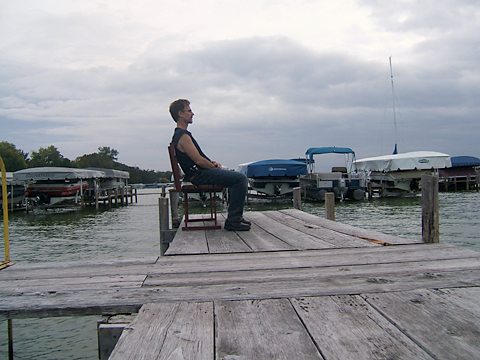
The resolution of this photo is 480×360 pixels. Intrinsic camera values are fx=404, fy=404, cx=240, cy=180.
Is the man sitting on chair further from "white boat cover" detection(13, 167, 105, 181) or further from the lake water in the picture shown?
"white boat cover" detection(13, 167, 105, 181)

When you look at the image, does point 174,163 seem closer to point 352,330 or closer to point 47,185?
point 352,330

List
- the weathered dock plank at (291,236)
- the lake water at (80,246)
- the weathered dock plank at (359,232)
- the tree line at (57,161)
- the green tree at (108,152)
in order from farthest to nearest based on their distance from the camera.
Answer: the green tree at (108,152)
the tree line at (57,161)
the lake water at (80,246)
the weathered dock plank at (359,232)
the weathered dock plank at (291,236)

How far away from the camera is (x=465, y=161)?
46.0 metres

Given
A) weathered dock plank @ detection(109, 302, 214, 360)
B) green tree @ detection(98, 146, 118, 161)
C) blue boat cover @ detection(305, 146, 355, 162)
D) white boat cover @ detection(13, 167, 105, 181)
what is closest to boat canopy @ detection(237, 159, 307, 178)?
blue boat cover @ detection(305, 146, 355, 162)

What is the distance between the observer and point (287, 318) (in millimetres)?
2074

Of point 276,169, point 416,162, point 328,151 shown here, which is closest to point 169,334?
point 276,169

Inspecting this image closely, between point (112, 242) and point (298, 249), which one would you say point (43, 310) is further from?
point (112, 242)

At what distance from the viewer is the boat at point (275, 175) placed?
1061 inches

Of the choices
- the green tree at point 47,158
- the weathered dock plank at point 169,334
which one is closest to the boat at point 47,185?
the weathered dock plank at point 169,334

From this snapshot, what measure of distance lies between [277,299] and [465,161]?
5058 centimetres

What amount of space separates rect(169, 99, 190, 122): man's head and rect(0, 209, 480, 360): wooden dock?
75.5 inches

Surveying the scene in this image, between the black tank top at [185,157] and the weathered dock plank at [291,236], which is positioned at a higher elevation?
the black tank top at [185,157]

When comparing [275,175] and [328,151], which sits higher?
[328,151]

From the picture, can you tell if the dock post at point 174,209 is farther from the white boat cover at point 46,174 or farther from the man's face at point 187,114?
the white boat cover at point 46,174
